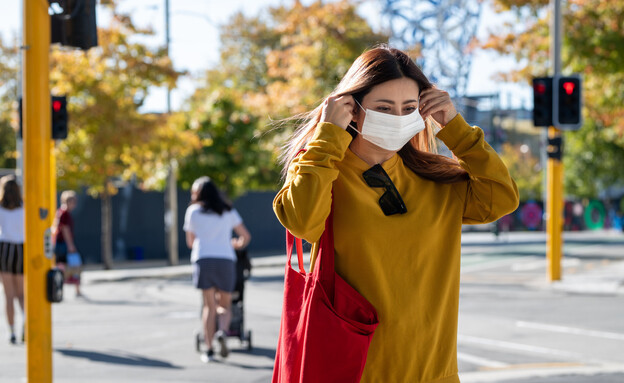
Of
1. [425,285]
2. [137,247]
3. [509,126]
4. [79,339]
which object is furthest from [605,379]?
[509,126]

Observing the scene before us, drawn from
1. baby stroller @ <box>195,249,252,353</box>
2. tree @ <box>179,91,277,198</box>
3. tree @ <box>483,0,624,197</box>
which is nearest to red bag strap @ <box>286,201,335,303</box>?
baby stroller @ <box>195,249,252,353</box>

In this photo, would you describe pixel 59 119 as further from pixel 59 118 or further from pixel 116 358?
pixel 116 358

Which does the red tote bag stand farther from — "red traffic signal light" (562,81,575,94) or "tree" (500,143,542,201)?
"tree" (500,143,542,201)

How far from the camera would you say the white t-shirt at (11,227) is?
9492mm

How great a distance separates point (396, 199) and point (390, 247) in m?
0.15

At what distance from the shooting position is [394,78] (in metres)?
2.62

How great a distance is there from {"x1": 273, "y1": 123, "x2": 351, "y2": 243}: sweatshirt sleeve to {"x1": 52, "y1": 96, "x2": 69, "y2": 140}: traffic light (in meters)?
7.18

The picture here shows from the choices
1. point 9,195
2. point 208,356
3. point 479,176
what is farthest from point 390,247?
point 9,195

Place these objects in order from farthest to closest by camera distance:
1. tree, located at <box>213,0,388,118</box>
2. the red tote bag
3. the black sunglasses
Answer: tree, located at <box>213,0,388,118</box> → the black sunglasses → the red tote bag

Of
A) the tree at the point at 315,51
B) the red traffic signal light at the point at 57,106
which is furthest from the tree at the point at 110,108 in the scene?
the red traffic signal light at the point at 57,106

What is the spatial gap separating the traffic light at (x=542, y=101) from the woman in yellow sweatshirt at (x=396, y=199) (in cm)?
1287

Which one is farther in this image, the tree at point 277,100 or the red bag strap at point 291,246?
the tree at point 277,100

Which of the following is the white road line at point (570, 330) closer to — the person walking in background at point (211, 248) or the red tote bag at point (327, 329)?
the person walking in background at point (211, 248)

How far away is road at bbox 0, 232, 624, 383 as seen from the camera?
765 cm
